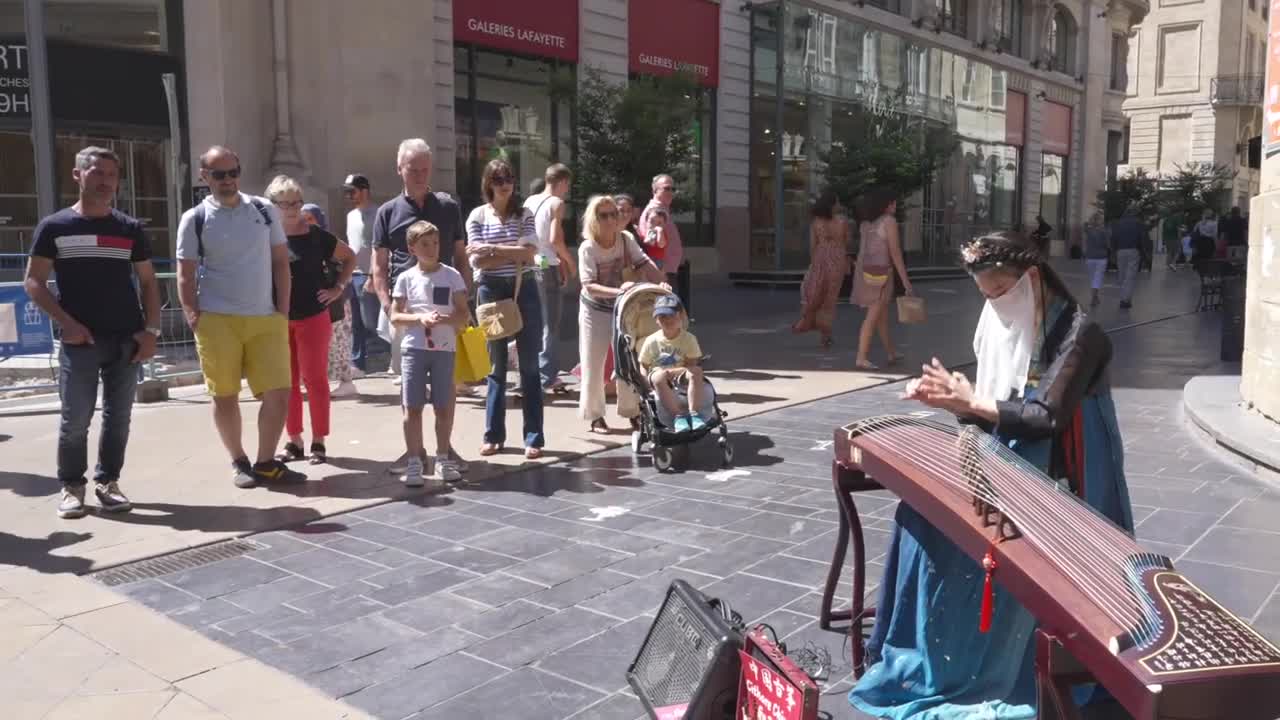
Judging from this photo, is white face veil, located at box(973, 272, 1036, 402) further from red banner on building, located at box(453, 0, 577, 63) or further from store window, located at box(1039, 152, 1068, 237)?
store window, located at box(1039, 152, 1068, 237)

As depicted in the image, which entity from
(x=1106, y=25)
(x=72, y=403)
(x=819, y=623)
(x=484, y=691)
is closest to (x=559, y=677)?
(x=484, y=691)

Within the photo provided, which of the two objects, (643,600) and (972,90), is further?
(972,90)

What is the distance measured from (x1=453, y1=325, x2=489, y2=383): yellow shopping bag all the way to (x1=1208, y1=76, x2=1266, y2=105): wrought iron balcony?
63.9 metres

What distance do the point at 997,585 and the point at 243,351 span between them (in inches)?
183

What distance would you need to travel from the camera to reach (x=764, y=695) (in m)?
2.86

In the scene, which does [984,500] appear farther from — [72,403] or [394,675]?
[72,403]

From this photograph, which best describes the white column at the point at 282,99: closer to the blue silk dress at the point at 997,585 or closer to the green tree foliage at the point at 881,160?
the green tree foliage at the point at 881,160

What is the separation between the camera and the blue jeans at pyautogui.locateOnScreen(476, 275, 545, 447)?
7.28 m

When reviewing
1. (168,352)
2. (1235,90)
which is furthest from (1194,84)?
(168,352)

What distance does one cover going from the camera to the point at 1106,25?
46750mm

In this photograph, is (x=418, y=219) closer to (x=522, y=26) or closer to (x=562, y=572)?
(x=562, y=572)

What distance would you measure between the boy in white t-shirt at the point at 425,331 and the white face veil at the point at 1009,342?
3.67 m

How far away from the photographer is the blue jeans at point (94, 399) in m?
5.82

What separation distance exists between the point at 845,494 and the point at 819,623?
73cm
